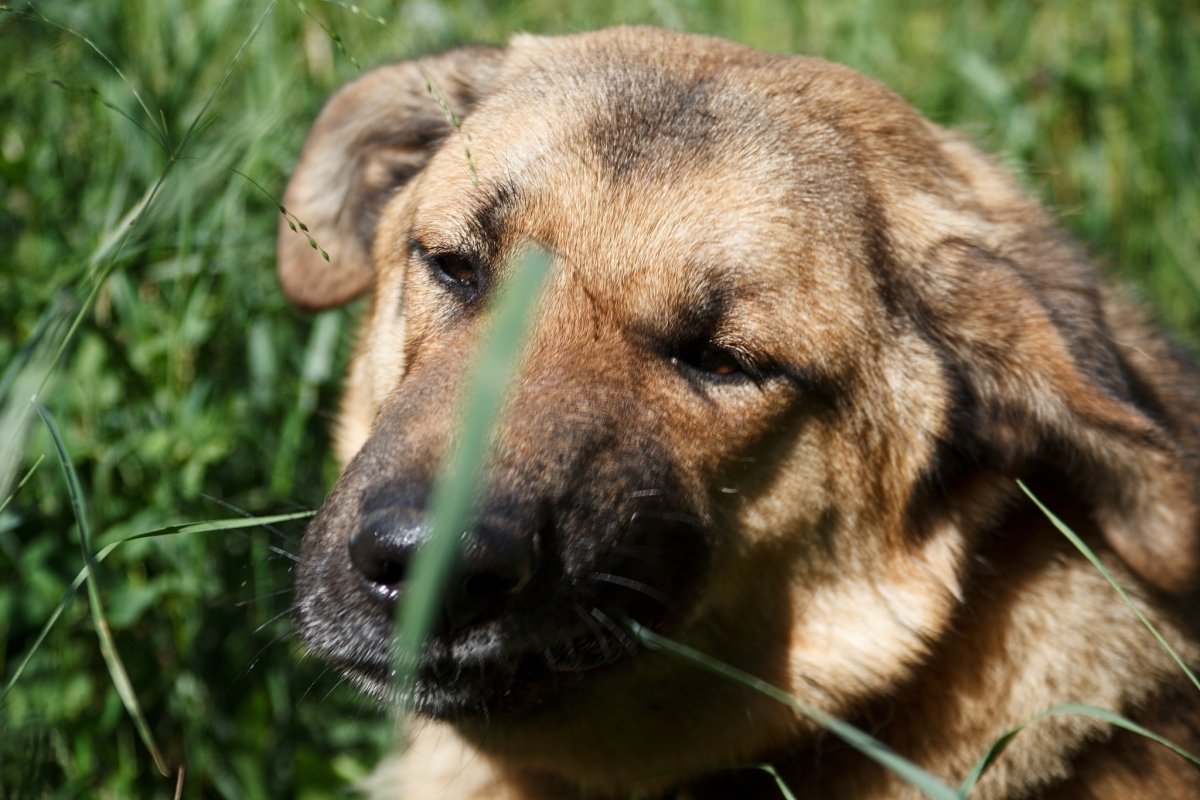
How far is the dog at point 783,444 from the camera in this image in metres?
2.52

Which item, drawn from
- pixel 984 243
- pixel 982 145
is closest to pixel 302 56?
pixel 982 145

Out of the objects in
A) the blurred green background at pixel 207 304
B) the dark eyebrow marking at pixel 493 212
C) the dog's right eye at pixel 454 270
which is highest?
the dark eyebrow marking at pixel 493 212

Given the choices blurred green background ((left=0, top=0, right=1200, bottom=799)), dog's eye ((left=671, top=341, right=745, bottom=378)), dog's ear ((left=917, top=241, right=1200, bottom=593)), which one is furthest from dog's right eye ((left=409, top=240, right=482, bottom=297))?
dog's ear ((left=917, top=241, right=1200, bottom=593))

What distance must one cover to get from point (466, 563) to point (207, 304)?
215 centimetres

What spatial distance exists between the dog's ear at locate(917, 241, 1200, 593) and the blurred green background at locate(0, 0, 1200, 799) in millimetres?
914

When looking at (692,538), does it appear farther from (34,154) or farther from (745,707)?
(34,154)

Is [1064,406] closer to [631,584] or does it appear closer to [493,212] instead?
[631,584]

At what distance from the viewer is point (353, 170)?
3555 millimetres

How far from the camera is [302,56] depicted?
4711 millimetres

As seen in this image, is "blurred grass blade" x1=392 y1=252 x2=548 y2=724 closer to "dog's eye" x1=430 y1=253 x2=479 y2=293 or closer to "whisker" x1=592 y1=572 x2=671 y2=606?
"whisker" x1=592 y1=572 x2=671 y2=606

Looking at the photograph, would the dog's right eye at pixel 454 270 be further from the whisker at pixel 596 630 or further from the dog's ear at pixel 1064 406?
the dog's ear at pixel 1064 406

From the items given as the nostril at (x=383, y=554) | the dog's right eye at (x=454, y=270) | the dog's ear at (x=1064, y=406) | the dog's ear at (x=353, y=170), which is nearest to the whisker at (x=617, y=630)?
the nostril at (x=383, y=554)

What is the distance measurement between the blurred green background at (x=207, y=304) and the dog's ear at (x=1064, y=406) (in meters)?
0.91

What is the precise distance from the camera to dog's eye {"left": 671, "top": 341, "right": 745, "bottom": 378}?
103 inches
